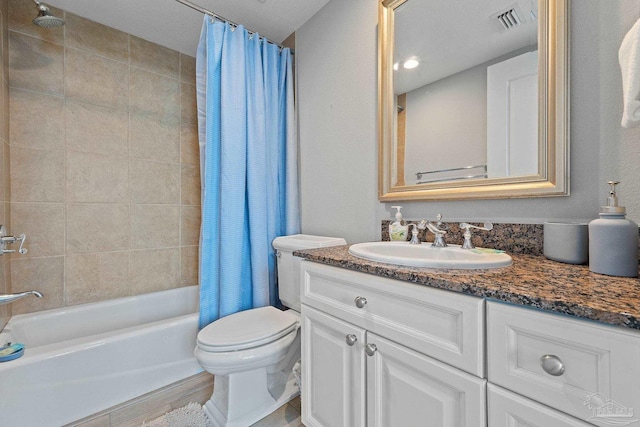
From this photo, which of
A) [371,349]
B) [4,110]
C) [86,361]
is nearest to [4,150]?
[4,110]

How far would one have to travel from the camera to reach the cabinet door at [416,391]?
0.62 metres

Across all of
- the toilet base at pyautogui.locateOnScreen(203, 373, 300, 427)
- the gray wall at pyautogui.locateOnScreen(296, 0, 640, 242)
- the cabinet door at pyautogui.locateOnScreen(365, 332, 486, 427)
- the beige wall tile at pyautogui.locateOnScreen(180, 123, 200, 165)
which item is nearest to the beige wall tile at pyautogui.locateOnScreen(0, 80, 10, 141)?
the beige wall tile at pyautogui.locateOnScreen(180, 123, 200, 165)

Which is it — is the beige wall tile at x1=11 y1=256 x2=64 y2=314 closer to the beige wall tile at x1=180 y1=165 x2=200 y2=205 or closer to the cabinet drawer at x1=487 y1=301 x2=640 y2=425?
the beige wall tile at x1=180 y1=165 x2=200 y2=205

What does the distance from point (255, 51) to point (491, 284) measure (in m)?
1.91

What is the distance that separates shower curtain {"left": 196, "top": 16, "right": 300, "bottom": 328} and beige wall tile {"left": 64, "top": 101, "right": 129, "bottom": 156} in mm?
730

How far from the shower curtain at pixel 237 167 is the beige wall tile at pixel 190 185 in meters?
0.67

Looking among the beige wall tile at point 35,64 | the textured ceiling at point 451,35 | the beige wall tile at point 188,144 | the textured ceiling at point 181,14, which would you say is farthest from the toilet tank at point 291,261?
the beige wall tile at point 35,64

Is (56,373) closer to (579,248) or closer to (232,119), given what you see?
(232,119)

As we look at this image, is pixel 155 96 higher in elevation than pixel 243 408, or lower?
higher

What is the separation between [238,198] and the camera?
5.46ft

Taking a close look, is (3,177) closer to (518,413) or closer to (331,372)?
(331,372)

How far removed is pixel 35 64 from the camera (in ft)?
5.44

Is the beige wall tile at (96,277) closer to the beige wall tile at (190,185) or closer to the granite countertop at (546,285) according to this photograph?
the beige wall tile at (190,185)

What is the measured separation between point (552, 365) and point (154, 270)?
7.60 feet
